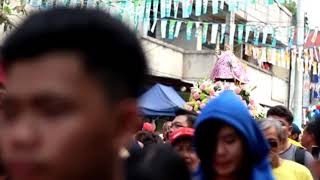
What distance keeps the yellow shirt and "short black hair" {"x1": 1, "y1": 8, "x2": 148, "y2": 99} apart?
10.4 ft

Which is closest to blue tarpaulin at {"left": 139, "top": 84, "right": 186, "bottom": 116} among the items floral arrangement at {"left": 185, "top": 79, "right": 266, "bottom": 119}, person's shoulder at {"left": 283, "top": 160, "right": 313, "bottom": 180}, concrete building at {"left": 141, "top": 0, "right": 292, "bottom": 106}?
concrete building at {"left": 141, "top": 0, "right": 292, "bottom": 106}

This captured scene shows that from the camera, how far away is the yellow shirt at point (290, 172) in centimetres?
436

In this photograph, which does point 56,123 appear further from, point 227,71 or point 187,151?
point 227,71

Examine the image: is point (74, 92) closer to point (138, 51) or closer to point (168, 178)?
point (138, 51)

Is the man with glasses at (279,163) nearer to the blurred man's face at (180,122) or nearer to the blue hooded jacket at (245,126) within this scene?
the blurred man's face at (180,122)

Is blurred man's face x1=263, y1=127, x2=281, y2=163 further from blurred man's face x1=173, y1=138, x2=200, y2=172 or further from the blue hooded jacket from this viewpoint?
the blue hooded jacket

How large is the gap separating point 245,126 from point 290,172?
1513 millimetres

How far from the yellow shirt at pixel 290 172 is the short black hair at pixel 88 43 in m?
3.18

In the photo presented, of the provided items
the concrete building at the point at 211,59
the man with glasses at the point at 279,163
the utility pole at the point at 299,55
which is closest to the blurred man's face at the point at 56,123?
the man with glasses at the point at 279,163

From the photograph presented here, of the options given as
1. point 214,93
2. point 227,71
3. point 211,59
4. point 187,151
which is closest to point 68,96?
point 187,151

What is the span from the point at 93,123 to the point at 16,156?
14 cm

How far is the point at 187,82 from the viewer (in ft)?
72.9

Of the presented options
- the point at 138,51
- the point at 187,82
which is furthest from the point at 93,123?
the point at 187,82

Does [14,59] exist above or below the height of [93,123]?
above
